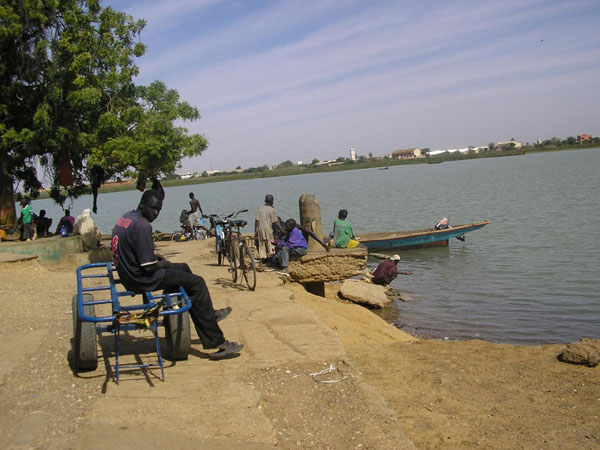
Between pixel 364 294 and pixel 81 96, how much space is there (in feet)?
26.9

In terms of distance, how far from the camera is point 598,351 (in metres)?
7.30

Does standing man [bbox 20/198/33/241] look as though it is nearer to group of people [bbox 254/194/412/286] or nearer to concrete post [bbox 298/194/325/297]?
group of people [bbox 254/194/412/286]

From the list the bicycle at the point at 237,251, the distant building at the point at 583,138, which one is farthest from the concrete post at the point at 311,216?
the distant building at the point at 583,138

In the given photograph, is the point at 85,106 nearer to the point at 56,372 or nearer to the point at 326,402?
the point at 56,372

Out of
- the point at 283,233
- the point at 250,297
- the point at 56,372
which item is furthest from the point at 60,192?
the point at 56,372

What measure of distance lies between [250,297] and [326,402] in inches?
165

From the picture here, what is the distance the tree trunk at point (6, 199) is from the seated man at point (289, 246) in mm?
8653

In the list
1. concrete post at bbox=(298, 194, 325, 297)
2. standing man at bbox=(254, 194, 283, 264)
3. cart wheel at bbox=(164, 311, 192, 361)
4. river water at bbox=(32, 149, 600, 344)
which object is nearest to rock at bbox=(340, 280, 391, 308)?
river water at bbox=(32, 149, 600, 344)

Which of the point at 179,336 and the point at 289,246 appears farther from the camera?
the point at 289,246

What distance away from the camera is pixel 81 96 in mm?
13508

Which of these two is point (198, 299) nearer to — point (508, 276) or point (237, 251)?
point (237, 251)

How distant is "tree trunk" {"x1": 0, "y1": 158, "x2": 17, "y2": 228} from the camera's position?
15.4 meters

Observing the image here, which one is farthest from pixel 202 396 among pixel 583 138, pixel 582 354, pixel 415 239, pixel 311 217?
pixel 583 138

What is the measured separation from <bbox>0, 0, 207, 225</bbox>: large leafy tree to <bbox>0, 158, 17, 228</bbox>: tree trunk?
107 millimetres
